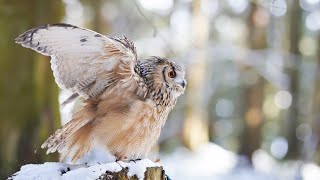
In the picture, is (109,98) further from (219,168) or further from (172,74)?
(219,168)

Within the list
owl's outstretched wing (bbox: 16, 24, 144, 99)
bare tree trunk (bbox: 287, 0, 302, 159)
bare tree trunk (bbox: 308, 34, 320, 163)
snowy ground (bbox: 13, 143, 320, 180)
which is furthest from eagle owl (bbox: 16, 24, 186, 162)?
bare tree trunk (bbox: 287, 0, 302, 159)

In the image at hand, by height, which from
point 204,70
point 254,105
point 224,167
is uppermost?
point 204,70

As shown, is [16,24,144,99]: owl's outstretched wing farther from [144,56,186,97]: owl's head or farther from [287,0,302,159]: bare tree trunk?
[287,0,302,159]: bare tree trunk

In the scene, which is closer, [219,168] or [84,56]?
[84,56]

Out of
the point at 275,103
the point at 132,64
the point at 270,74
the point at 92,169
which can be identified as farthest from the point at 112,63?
the point at 275,103

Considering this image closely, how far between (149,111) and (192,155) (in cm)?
785

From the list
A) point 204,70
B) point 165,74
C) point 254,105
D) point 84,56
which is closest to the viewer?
point 84,56

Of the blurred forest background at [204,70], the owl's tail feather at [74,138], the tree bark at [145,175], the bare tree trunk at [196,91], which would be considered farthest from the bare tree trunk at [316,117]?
the tree bark at [145,175]

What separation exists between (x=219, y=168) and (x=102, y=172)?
8805mm

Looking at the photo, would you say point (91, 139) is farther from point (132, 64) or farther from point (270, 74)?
point (270, 74)

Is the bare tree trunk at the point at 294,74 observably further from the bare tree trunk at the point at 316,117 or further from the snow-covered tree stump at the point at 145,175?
the snow-covered tree stump at the point at 145,175

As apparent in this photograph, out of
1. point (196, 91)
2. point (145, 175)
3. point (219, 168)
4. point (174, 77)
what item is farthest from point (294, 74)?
point (145, 175)

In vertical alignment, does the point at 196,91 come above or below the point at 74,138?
above

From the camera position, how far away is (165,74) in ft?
13.8
